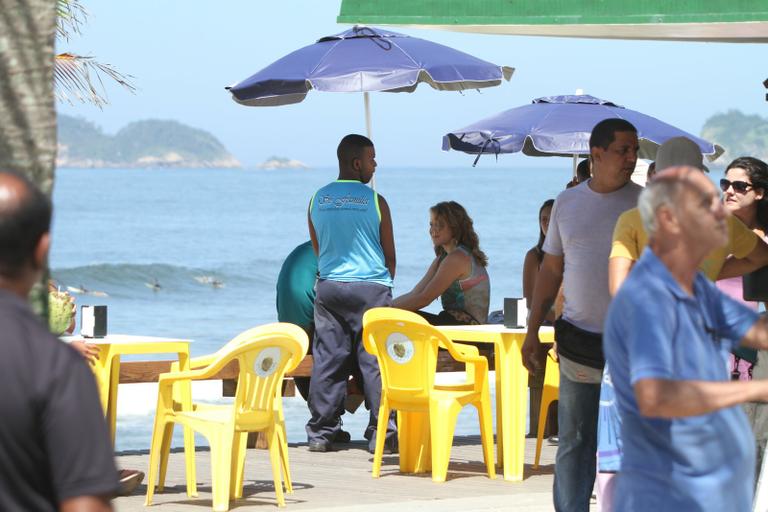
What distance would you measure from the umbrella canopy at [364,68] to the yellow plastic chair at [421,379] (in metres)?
1.58

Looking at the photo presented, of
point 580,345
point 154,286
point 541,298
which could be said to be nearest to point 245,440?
point 541,298

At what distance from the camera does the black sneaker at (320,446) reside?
9.05 m

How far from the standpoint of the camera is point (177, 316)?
3872 centimetres

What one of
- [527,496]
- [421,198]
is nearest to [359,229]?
[527,496]

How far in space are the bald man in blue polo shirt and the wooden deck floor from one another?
316 cm

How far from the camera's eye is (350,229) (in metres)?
8.43

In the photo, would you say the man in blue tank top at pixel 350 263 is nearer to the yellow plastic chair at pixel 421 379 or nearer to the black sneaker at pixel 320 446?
the black sneaker at pixel 320 446

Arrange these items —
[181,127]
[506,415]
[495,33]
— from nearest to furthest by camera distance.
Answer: [495,33] → [506,415] → [181,127]

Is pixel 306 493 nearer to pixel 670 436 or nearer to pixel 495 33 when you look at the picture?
pixel 495 33

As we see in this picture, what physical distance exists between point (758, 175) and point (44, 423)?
4.55 meters

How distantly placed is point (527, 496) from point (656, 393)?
3.72 m

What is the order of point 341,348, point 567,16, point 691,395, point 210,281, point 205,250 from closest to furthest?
point 691,395 → point 567,16 → point 341,348 → point 210,281 → point 205,250

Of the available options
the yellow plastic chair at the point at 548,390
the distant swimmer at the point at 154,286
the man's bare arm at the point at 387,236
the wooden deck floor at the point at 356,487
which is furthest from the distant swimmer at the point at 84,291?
the yellow plastic chair at the point at 548,390

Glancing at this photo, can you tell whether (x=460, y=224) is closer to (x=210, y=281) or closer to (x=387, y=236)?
(x=387, y=236)
